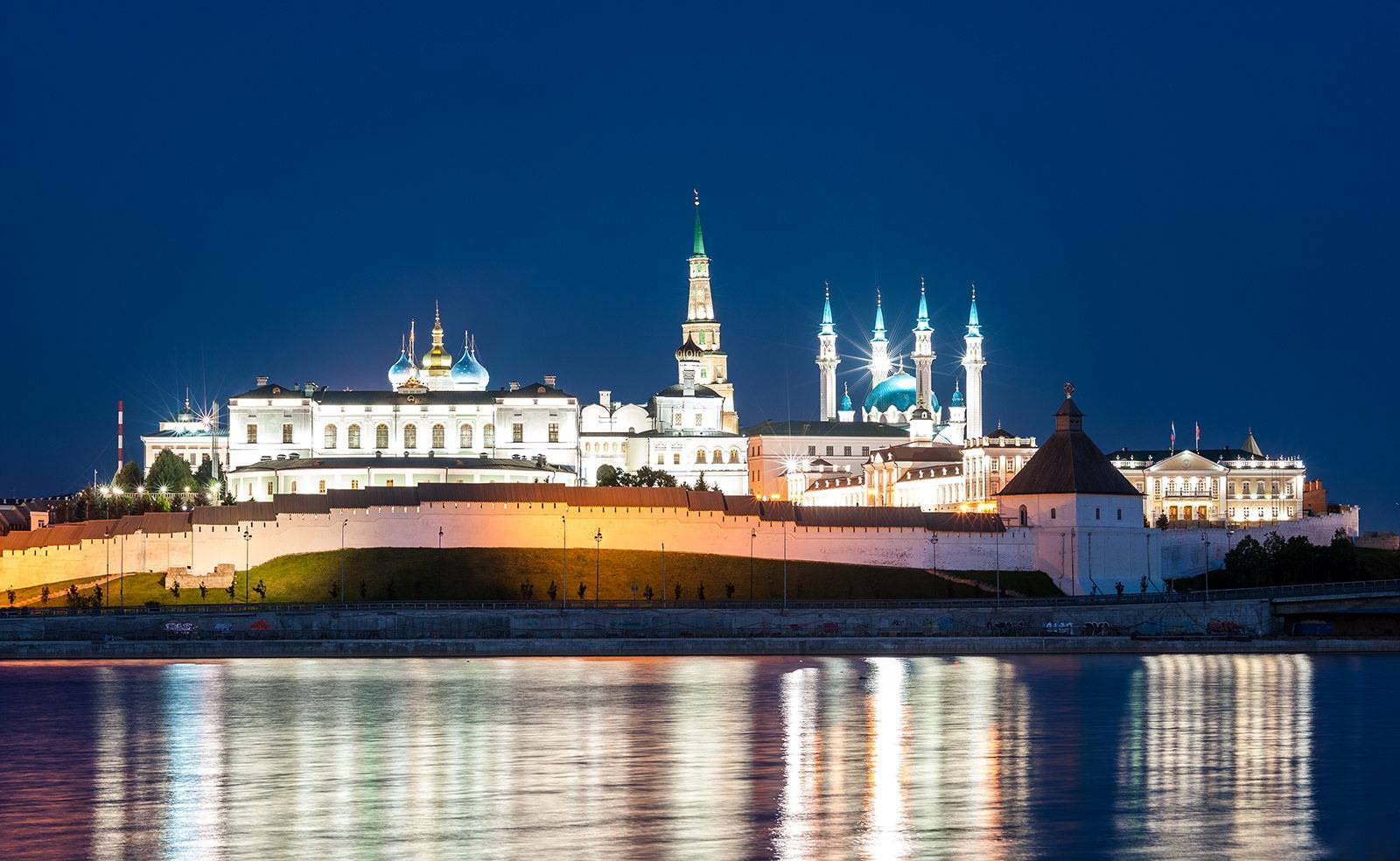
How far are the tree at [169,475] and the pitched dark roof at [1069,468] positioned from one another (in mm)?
34883

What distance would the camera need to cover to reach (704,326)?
122062 mm

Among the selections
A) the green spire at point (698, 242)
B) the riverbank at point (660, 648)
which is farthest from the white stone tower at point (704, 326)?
the riverbank at point (660, 648)

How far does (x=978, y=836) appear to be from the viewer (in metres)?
22.8

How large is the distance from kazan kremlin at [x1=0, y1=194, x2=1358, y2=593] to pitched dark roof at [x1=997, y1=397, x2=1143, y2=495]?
0.08 metres

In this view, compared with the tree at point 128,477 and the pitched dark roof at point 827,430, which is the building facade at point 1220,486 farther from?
the tree at point 128,477

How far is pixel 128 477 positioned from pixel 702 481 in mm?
23864

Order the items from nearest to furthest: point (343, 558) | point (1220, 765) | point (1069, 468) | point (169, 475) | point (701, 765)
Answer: point (701, 765)
point (1220, 765)
point (343, 558)
point (1069, 468)
point (169, 475)

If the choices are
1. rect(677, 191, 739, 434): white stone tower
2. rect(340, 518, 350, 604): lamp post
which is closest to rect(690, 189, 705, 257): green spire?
rect(677, 191, 739, 434): white stone tower

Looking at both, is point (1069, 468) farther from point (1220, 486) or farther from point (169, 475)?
point (169, 475)

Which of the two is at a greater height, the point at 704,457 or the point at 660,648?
the point at 704,457

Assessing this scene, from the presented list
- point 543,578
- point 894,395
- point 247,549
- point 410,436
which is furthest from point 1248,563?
point 894,395

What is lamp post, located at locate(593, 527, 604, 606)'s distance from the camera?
65375mm

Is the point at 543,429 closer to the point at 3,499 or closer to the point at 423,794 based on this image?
the point at 3,499

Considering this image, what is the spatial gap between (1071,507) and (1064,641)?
13905 mm
